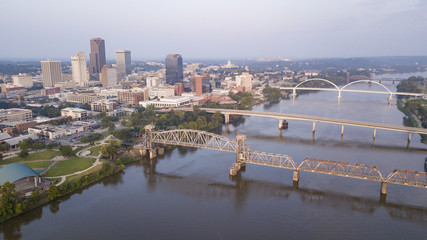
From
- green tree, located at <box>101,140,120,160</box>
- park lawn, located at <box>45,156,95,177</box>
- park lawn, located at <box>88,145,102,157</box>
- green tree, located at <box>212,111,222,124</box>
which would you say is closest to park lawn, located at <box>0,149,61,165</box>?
park lawn, located at <box>45,156,95,177</box>

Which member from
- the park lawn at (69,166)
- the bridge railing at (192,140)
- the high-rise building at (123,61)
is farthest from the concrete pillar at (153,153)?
the high-rise building at (123,61)

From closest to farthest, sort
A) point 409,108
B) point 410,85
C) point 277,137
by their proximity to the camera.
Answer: point 277,137, point 409,108, point 410,85

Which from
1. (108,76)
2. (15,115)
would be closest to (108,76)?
(108,76)

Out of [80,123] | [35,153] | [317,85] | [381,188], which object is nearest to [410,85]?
[317,85]

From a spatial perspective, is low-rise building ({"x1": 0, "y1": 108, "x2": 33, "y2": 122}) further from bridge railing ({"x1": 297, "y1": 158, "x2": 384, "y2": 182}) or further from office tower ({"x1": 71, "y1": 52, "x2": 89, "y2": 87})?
office tower ({"x1": 71, "y1": 52, "x2": 89, "y2": 87})

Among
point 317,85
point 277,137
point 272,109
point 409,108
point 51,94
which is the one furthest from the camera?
point 317,85

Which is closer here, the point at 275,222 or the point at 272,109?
the point at 275,222

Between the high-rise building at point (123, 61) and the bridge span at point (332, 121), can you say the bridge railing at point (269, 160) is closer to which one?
the bridge span at point (332, 121)

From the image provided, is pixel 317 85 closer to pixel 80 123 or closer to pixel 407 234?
pixel 80 123
